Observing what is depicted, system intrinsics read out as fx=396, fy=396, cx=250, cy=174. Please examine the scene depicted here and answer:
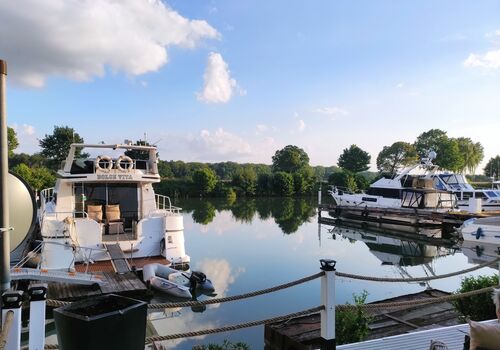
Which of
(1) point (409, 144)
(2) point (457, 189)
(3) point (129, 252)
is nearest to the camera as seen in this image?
(3) point (129, 252)

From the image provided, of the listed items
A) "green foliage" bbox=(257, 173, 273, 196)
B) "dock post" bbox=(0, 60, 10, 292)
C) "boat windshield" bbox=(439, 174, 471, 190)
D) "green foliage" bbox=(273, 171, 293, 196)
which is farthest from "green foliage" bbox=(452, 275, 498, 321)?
"green foliage" bbox=(257, 173, 273, 196)

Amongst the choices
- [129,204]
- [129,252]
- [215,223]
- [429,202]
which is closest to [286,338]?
[129,252]

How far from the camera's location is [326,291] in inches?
142

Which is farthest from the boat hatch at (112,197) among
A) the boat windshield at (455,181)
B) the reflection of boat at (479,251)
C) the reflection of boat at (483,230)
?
the boat windshield at (455,181)

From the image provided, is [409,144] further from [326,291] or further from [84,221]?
[326,291]

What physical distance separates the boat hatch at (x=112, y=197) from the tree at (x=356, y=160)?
60.3 metres

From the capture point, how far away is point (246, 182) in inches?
2359

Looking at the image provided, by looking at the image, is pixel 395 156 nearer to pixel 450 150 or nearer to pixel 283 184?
pixel 450 150

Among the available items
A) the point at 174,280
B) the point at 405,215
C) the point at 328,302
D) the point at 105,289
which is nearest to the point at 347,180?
the point at 405,215

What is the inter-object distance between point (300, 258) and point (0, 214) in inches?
586

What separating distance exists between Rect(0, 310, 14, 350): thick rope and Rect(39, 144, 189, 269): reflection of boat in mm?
8423

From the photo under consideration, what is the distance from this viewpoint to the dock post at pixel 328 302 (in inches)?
142

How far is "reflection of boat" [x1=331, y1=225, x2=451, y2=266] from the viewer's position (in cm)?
1714

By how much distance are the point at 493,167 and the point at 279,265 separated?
239ft
